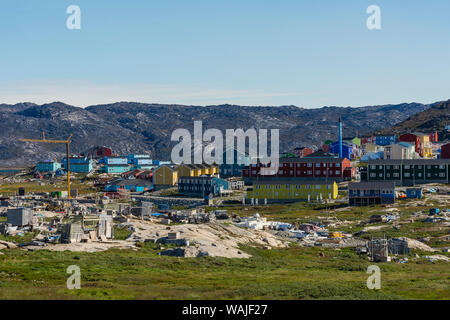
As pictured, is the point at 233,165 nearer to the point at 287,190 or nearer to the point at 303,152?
the point at 303,152

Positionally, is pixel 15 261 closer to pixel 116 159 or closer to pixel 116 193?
pixel 116 193

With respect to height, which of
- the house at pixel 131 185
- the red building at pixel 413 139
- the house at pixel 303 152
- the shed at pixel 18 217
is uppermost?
the red building at pixel 413 139

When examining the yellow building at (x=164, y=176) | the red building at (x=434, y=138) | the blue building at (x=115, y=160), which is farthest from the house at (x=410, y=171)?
the blue building at (x=115, y=160)

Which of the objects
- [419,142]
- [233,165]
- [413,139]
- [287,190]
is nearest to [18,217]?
[287,190]

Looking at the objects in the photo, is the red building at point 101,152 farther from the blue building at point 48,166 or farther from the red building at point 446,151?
the red building at point 446,151

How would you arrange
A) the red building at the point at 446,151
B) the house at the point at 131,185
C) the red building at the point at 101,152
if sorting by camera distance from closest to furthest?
1. the red building at the point at 446,151
2. the house at the point at 131,185
3. the red building at the point at 101,152
